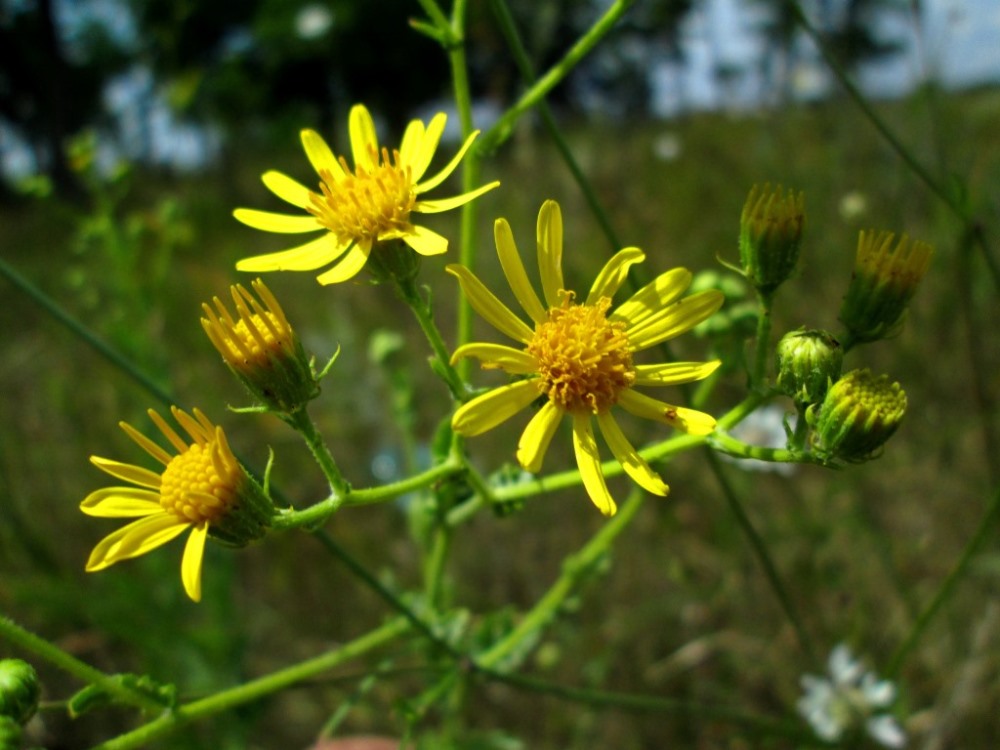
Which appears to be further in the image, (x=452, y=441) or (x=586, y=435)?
(x=452, y=441)

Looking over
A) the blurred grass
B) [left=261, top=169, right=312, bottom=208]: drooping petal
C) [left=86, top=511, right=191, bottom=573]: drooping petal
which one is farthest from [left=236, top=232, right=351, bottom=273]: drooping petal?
the blurred grass

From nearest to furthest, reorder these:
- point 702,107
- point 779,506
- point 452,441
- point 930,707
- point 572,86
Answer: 1. point 452,441
2. point 930,707
3. point 779,506
4. point 702,107
5. point 572,86

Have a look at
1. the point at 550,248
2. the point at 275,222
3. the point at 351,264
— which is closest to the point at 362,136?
the point at 275,222

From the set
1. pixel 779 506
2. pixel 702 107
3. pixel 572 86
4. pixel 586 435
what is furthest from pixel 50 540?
pixel 572 86

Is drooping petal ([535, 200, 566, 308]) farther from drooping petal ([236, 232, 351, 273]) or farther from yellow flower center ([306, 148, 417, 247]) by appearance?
drooping petal ([236, 232, 351, 273])

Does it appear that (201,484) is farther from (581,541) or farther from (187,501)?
(581,541)

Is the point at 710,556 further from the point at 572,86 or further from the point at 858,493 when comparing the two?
the point at 572,86

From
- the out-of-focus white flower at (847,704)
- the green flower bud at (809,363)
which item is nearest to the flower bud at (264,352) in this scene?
the green flower bud at (809,363)
